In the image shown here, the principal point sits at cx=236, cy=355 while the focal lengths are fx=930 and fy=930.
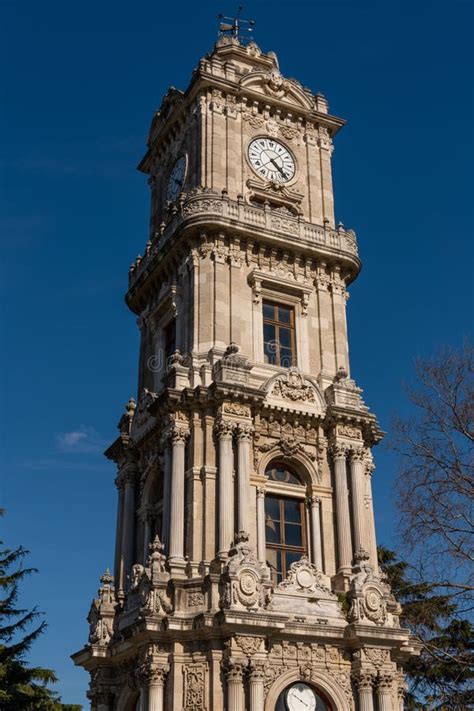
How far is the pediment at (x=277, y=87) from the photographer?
36375 mm

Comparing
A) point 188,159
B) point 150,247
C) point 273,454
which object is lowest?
point 273,454

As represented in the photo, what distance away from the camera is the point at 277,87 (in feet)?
121

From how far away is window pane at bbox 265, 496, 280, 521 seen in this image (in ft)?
95.7

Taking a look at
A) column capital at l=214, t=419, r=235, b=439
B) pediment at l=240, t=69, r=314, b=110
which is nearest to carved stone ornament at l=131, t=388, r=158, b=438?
column capital at l=214, t=419, r=235, b=439

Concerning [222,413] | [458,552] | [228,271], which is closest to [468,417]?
[458,552]

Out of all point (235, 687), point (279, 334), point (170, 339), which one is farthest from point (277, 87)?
point (235, 687)

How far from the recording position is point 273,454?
29.5m

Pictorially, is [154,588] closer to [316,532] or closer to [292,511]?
[292,511]

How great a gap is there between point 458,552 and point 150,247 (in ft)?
70.9

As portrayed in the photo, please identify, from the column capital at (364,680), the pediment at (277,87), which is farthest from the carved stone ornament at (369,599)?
the pediment at (277,87)

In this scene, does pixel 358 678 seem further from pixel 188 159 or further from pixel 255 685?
pixel 188 159

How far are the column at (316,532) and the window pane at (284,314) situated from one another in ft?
21.6

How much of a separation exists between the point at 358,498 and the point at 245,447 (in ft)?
13.7

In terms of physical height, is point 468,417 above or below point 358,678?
above
